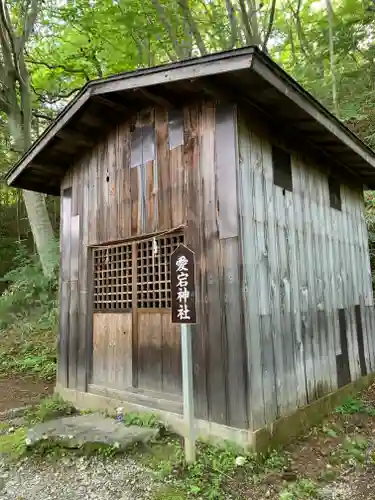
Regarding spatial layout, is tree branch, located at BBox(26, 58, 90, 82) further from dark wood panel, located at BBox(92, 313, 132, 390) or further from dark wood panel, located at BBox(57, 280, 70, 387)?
dark wood panel, located at BBox(92, 313, 132, 390)

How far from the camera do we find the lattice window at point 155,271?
524 centimetres

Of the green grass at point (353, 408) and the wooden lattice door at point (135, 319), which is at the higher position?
the wooden lattice door at point (135, 319)

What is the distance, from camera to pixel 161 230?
5293mm

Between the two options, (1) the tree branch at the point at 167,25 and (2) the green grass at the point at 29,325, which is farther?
(1) the tree branch at the point at 167,25

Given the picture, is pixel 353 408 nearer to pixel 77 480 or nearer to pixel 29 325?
pixel 77 480

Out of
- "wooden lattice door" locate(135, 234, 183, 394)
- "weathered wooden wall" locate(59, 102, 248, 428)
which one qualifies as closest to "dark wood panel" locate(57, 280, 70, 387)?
"weathered wooden wall" locate(59, 102, 248, 428)

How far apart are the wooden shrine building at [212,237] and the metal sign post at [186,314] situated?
0.57 metres

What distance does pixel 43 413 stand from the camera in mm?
5762

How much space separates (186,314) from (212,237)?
3.74 feet

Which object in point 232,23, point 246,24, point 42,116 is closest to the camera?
point 246,24

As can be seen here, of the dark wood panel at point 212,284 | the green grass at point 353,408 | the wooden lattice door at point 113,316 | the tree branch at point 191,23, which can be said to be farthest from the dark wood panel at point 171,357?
the tree branch at point 191,23

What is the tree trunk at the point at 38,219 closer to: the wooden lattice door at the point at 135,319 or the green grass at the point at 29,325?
the green grass at the point at 29,325

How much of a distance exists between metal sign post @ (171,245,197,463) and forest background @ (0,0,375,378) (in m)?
5.35

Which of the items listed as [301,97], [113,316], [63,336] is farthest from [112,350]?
[301,97]
